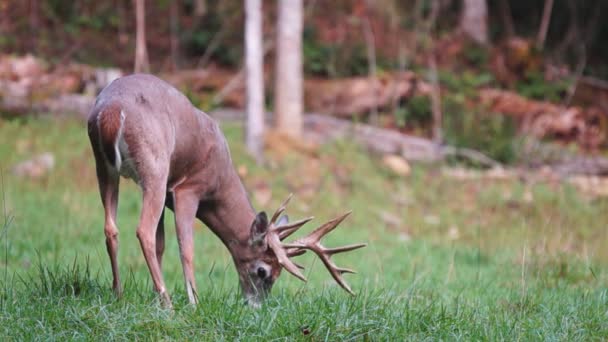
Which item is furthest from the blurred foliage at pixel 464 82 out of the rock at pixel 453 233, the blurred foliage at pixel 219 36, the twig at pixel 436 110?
the rock at pixel 453 233

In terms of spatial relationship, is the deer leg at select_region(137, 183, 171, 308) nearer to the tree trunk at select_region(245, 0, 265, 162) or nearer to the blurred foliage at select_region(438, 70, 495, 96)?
the tree trunk at select_region(245, 0, 265, 162)

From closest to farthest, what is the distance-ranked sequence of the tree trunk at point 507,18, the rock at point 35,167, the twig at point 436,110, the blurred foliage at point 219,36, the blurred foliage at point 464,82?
1. the rock at point 35,167
2. the twig at point 436,110
3. the blurred foliage at point 464,82
4. the blurred foliage at point 219,36
5. the tree trunk at point 507,18

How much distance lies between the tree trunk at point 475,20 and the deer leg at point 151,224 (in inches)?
797

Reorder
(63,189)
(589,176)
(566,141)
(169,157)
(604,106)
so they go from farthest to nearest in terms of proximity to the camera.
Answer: (604,106), (566,141), (589,176), (63,189), (169,157)

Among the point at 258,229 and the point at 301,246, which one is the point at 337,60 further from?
the point at 301,246

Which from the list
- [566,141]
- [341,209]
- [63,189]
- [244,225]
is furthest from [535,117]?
[244,225]

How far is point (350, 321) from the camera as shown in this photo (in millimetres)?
4984

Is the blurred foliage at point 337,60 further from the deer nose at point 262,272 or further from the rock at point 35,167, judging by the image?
the deer nose at point 262,272

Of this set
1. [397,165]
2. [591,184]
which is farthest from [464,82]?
[397,165]

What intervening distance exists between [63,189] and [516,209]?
7.09m

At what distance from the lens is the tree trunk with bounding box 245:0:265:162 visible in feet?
48.5

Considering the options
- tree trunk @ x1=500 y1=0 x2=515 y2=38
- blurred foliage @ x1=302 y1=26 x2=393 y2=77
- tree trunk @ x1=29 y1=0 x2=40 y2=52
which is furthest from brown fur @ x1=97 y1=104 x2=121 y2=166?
tree trunk @ x1=500 y1=0 x2=515 y2=38

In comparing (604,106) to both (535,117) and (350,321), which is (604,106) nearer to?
(535,117)

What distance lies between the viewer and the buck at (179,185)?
18.5 feet
